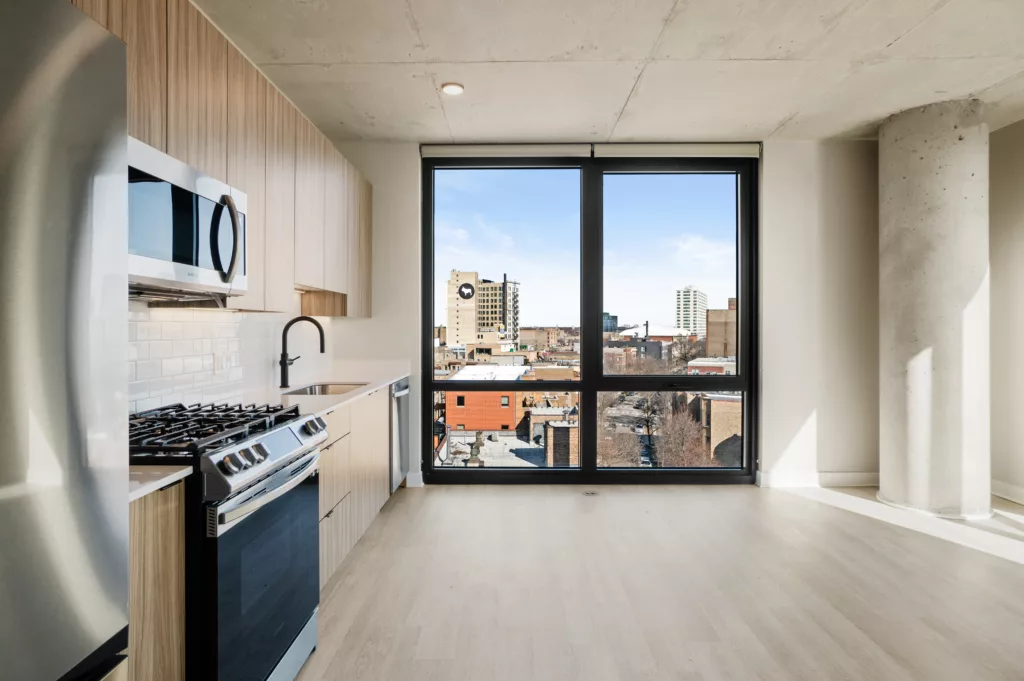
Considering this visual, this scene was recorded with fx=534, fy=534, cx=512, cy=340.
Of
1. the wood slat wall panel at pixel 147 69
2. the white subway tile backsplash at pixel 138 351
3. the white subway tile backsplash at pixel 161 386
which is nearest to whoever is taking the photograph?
the wood slat wall panel at pixel 147 69

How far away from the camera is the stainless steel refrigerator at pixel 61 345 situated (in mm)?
723

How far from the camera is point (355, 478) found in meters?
2.80

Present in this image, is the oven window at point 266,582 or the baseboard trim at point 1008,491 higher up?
the oven window at point 266,582

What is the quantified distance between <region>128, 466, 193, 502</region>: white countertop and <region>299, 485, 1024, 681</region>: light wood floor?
1.01m

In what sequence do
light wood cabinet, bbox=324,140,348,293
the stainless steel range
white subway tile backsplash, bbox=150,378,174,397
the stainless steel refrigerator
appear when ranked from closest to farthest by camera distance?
the stainless steel refrigerator
the stainless steel range
white subway tile backsplash, bbox=150,378,174,397
light wood cabinet, bbox=324,140,348,293

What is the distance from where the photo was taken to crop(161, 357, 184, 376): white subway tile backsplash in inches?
87.9

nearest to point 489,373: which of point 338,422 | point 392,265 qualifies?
point 392,265

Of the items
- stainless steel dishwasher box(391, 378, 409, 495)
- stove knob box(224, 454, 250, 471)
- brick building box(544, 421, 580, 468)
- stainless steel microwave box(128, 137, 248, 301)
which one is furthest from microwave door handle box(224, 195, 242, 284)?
brick building box(544, 421, 580, 468)

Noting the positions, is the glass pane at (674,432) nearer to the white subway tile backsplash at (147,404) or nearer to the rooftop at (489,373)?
the rooftop at (489,373)

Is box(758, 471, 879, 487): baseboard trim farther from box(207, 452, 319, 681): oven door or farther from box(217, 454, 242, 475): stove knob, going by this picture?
box(217, 454, 242, 475): stove knob

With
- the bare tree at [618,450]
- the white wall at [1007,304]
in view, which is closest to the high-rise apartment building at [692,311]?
the bare tree at [618,450]

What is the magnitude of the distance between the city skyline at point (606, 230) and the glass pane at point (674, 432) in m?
0.68

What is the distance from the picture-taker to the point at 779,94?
3232 mm

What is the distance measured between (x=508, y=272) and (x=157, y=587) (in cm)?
326
